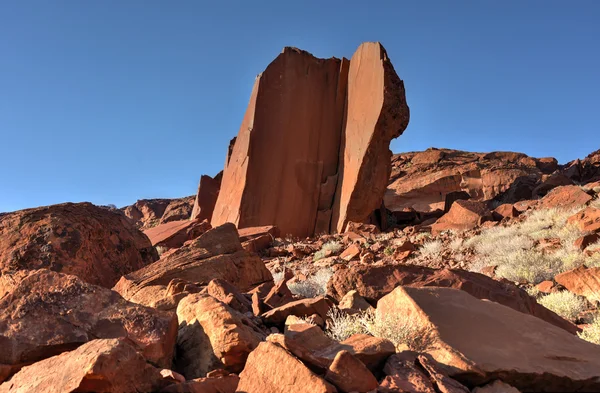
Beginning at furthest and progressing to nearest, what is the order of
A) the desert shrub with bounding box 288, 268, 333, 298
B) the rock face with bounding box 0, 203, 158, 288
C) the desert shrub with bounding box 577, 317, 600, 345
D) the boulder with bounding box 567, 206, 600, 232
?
the boulder with bounding box 567, 206, 600, 232, the desert shrub with bounding box 288, 268, 333, 298, the rock face with bounding box 0, 203, 158, 288, the desert shrub with bounding box 577, 317, 600, 345

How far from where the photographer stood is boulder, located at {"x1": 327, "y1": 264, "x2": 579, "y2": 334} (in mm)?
4566

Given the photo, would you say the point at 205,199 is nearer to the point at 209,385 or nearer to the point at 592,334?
the point at 592,334

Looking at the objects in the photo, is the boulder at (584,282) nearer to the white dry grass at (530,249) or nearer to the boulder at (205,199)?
A: the white dry grass at (530,249)

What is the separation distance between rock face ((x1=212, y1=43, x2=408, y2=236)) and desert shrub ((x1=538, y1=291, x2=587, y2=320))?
9470 mm

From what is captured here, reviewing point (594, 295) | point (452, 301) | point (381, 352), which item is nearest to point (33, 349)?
point (381, 352)

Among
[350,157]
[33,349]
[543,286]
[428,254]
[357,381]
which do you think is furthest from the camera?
[350,157]

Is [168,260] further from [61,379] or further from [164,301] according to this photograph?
[61,379]

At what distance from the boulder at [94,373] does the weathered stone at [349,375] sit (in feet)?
2.56

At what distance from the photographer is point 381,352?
2674 millimetres

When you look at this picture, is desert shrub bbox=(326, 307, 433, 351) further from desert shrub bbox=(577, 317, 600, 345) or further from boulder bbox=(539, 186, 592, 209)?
boulder bbox=(539, 186, 592, 209)

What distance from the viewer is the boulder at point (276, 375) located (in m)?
2.21

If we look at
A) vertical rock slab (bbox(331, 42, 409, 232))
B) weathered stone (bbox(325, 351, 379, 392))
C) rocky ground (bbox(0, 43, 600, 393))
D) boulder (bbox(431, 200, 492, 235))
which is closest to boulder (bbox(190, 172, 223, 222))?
rocky ground (bbox(0, 43, 600, 393))

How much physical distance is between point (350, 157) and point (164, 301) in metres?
12.5

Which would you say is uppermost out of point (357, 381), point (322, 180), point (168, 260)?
point (322, 180)
